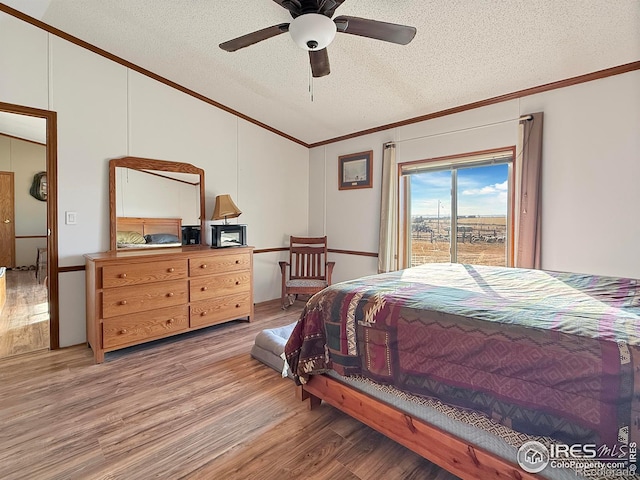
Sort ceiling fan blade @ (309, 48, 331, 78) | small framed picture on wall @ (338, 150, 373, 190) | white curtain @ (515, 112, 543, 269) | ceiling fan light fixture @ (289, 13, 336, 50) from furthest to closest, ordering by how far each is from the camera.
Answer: small framed picture on wall @ (338, 150, 373, 190)
white curtain @ (515, 112, 543, 269)
ceiling fan blade @ (309, 48, 331, 78)
ceiling fan light fixture @ (289, 13, 336, 50)

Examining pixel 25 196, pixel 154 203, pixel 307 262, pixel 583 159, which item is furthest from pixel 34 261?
pixel 583 159

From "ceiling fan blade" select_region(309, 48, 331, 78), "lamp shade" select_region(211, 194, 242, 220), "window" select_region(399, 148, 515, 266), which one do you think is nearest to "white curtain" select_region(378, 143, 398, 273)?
"window" select_region(399, 148, 515, 266)

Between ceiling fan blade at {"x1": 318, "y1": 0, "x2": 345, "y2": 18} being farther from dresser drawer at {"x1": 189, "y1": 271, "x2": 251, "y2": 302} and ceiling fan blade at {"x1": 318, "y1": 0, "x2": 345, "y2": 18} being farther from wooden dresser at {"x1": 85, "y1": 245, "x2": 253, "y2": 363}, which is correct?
dresser drawer at {"x1": 189, "y1": 271, "x2": 251, "y2": 302}

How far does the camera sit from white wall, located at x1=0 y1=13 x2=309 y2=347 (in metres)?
2.78

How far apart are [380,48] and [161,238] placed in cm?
292

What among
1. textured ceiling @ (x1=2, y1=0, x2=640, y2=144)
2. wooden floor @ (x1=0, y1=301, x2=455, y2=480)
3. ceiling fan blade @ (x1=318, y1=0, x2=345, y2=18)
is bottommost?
wooden floor @ (x1=0, y1=301, x2=455, y2=480)

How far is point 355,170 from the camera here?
445 centimetres

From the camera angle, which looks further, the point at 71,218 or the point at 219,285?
the point at 219,285

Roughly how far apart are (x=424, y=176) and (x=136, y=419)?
3645mm

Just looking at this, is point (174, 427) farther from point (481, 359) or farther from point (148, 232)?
point (148, 232)

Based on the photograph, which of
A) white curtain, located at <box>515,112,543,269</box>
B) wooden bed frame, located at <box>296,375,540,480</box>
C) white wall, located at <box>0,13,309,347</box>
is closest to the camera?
wooden bed frame, located at <box>296,375,540,480</box>

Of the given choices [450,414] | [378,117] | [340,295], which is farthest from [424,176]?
[450,414]

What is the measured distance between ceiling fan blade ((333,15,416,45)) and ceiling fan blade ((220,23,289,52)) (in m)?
0.33

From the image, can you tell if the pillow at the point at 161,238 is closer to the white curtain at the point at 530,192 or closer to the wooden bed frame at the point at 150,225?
the wooden bed frame at the point at 150,225
